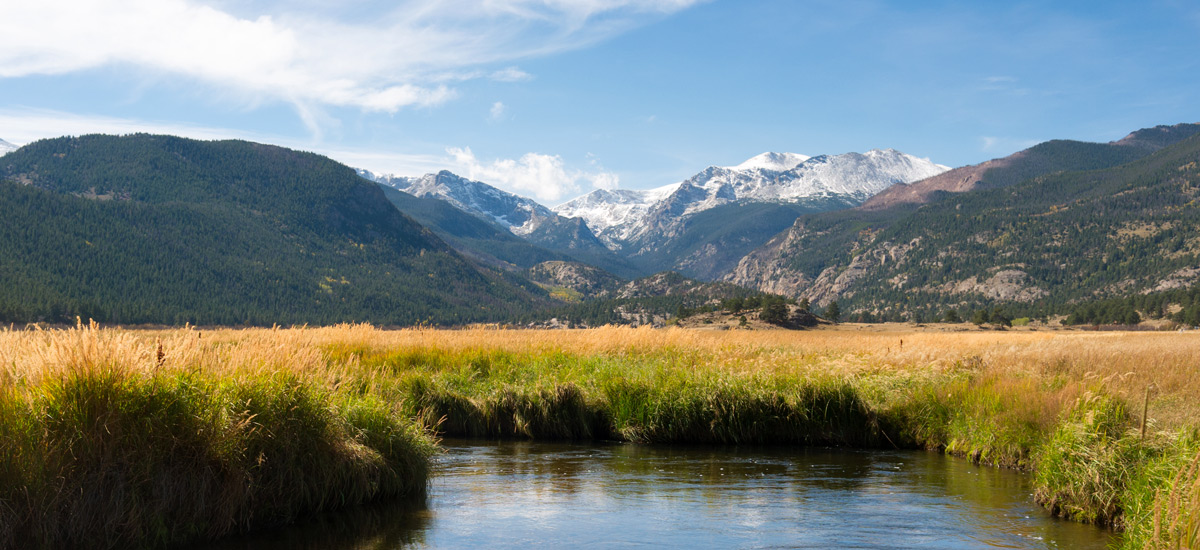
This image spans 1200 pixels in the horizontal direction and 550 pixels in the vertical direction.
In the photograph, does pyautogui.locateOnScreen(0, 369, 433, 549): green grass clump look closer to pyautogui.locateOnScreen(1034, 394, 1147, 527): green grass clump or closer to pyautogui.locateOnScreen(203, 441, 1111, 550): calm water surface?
pyautogui.locateOnScreen(203, 441, 1111, 550): calm water surface

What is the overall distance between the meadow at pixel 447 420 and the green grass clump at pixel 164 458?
22 millimetres

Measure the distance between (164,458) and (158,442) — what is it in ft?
0.65

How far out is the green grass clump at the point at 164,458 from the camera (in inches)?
330

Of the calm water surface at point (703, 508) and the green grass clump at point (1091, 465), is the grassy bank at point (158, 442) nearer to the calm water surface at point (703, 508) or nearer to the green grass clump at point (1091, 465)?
the calm water surface at point (703, 508)

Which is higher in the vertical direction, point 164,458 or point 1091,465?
point 164,458

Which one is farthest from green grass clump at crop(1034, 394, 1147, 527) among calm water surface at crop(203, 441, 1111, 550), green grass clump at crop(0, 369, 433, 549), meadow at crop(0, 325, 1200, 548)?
green grass clump at crop(0, 369, 433, 549)

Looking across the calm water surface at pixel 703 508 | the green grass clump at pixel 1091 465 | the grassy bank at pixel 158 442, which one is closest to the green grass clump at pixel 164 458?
the grassy bank at pixel 158 442

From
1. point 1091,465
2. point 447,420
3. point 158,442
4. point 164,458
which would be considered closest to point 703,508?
point 1091,465

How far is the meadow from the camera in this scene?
868 centimetres

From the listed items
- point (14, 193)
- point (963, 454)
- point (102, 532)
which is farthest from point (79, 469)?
point (14, 193)

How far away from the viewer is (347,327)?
29219mm

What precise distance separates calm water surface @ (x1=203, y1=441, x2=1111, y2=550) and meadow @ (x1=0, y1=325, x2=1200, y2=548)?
665mm

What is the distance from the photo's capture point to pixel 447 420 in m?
20.7

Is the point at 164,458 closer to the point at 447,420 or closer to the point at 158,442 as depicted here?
the point at 158,442
